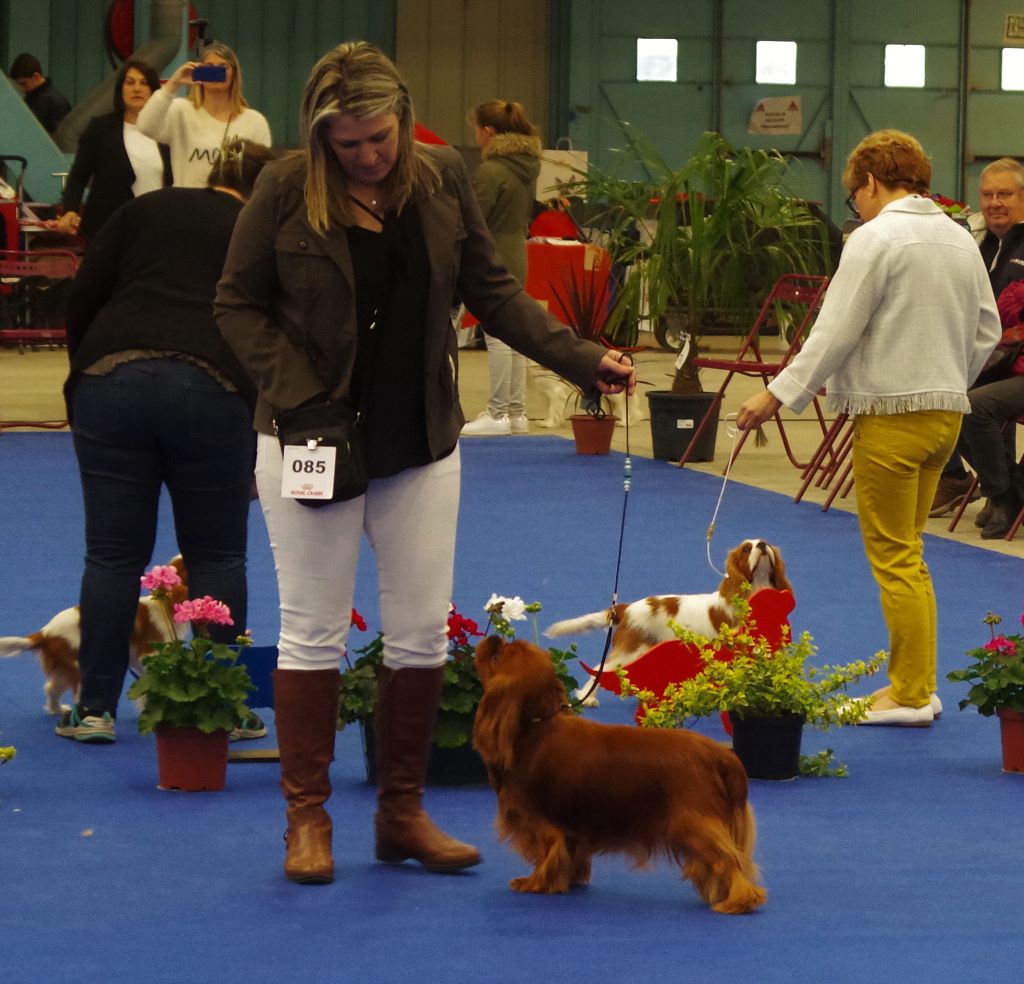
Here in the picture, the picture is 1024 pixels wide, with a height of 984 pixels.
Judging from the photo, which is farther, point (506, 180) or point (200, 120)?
point (506, 180)

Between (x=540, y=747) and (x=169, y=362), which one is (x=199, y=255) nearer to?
(x=169, y=362)

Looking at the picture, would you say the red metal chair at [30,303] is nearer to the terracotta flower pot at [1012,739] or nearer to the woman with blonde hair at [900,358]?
the woman with blonde hair at [900,358]

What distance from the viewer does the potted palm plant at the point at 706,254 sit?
9.69 m

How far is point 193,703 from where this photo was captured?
12.9 feet

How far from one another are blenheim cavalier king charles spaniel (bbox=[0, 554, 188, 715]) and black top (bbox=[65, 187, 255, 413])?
59 centimetres

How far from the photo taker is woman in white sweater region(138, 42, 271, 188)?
6672 millimetres

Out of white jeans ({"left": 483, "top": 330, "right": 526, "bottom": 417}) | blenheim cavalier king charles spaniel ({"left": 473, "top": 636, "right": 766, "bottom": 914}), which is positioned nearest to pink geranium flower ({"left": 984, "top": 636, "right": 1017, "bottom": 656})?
blenheim cavalier king charles spaniel ({"left": 473, "top": 636, "right": 766, "bottom": 914})

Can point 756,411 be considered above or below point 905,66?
below

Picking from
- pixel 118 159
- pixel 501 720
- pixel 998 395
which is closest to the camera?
pixel 501 720

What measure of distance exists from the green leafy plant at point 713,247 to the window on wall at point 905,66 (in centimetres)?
1332

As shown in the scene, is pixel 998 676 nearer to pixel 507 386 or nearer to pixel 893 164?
pixel 893 164

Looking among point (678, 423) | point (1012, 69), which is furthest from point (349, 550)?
point (1012, 69)

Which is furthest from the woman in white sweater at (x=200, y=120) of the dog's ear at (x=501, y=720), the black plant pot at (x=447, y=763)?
the dog's ear at (x=501, y=720)

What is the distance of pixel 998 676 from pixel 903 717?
462 mm
